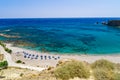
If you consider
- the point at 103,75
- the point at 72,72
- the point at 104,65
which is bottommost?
the point at 103,75

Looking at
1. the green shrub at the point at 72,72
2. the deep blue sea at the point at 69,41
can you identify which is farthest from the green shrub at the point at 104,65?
the deep blue sea at the point at 69,41

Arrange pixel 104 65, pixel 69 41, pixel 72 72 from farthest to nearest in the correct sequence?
pixel 69 41 < pixel 104 65 < pixel 72 72

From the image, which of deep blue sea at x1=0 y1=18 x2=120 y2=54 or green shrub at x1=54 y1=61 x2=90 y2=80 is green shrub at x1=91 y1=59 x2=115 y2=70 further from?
deep blue sea at x1=0 y1=18 x2=120 y2=54

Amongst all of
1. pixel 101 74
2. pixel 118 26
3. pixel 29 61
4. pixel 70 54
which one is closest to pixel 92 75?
pixel 101 74

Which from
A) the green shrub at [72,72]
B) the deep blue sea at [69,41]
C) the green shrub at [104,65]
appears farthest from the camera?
the deep blue sea at [69,41]

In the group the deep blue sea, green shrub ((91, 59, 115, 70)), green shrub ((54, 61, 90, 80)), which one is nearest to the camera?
green shrub ((54, 61, 90, 80))

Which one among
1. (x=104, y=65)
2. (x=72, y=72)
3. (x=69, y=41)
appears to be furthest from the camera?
(x=69, y=41)

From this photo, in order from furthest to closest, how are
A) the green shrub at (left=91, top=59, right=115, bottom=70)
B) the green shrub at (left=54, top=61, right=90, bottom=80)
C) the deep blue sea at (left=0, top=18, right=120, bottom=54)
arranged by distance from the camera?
1. the deep blue sea at (left=0, top=18, right=120, bottom=54)
2. the green shrub at (left=91, top=59, right=115, bottom=70)
3. the green shrub at (left=54, top=61, right=90, bottom=80)

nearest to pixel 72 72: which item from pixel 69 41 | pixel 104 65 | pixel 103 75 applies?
pixel 103 75

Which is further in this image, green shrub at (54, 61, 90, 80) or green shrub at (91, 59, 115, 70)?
green shrub at (91, 59, 115, 70)

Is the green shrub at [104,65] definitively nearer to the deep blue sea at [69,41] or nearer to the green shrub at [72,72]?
the green shrub at [72,72]

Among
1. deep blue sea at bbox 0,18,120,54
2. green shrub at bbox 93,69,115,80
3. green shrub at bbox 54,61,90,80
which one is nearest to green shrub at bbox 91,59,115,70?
green shrub at bbox 93,69,115,80

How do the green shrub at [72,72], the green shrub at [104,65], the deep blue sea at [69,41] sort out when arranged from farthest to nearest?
1. the deep blue sea at [69,41]
2. the green shrub at [104,65]
3. the green shrub at [72,72]

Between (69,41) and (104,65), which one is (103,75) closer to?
(104,65)
